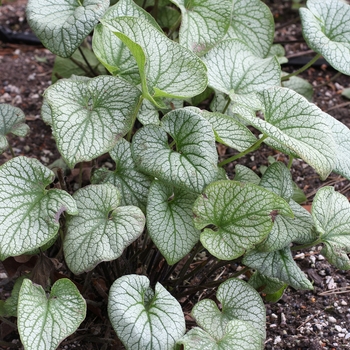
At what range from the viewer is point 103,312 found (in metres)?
1.64

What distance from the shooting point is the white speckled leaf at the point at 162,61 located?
4.59 ft

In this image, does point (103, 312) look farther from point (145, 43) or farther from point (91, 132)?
point (145, 43)

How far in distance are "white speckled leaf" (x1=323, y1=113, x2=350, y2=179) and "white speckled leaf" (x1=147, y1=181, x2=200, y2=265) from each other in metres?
0.37

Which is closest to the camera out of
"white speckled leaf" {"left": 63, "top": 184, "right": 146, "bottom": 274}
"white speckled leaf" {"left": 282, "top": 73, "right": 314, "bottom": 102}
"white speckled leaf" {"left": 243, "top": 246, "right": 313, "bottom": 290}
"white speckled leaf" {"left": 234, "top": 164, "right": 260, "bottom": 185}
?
"white speckled leaf" {"left": 63, "top": 184, "right": 146, "bottom": 274}

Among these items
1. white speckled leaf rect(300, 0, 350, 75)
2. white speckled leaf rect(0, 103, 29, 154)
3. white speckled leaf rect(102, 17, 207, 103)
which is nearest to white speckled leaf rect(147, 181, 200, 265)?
white speckled leaf rect(102, 17, 207, 103)

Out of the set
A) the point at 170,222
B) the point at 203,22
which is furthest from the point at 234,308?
the point at 203,22

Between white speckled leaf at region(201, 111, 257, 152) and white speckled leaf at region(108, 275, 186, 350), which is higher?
white speckled leaf at region(201, 111, 257, 152)

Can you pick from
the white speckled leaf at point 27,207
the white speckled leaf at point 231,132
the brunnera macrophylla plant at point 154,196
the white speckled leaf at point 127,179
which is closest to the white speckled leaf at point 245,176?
the brunnera macrophylla plant at point 154,196

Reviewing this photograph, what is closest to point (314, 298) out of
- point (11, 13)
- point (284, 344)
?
point (284, 344)

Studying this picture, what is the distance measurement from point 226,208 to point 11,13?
2.02 meters

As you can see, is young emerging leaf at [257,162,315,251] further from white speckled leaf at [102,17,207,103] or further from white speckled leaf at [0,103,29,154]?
white speckled leaf at [0,103,29,154]

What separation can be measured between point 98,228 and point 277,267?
442mm

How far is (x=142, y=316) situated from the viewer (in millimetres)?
1247

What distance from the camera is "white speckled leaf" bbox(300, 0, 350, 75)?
1681 mm
